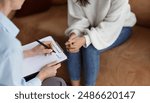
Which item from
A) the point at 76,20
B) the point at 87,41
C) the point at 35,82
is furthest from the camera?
the point at 76,20

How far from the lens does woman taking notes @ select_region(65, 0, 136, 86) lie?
4.47ft

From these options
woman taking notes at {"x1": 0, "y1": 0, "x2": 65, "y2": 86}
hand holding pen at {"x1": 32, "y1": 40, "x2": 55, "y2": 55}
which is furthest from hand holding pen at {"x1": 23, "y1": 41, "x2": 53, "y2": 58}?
woman taking notes at {"x1": 0, "y1": 0, "x2": 65, "y2": 86}

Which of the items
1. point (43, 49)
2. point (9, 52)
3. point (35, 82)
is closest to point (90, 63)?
point (43, 49)

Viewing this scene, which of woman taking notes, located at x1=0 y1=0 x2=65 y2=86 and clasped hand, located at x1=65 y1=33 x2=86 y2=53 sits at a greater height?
woman taking notes, located at x1=0 y1=0 x2=65 y2=86

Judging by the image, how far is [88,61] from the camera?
1392 mm

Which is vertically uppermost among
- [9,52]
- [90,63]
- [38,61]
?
[9,52]

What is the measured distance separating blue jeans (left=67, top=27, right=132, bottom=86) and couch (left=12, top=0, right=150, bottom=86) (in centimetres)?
4

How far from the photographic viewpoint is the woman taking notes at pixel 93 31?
1.36 m

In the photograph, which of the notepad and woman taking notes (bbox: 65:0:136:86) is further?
woman taking notes (bbox: 65:0:136:86)

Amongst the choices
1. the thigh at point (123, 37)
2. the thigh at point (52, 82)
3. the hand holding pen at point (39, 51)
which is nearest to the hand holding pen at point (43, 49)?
the hand holding pen at point (39, 51)

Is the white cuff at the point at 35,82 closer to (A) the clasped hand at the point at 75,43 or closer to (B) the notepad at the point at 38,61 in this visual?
(B) the notepad at the point at 38,61

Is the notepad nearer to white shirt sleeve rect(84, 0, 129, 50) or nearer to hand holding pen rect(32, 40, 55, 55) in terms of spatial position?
hand holding pen rect(32, 40, 55, 55)

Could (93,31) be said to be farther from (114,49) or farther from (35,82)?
(35,82)

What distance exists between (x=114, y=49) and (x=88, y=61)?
0.51 feet
